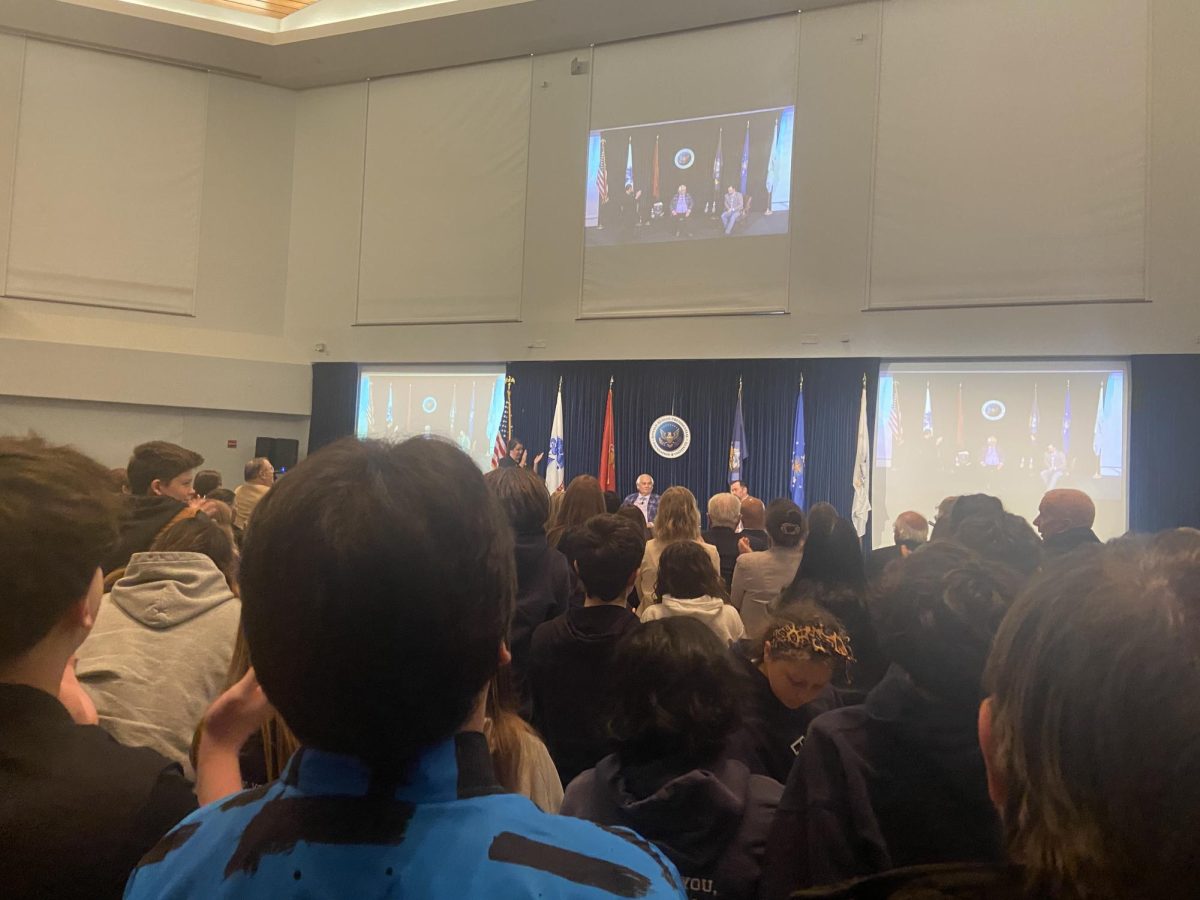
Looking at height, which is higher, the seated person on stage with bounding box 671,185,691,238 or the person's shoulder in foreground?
the seated person on stage with bounding box 671,185,691,238

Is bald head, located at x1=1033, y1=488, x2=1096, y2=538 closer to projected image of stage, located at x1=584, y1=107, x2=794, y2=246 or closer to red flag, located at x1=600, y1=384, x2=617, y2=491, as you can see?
projected image of stage, located at x1=584, y1=107, x2=794, y2=246

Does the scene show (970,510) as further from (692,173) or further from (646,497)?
(692,173)

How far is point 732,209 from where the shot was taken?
31.7 ft

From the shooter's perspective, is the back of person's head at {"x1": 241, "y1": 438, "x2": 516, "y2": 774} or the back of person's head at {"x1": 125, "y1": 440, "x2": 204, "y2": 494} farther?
the back of person's head at {"x1": 125, "y1": 440, "x2": 204, "y2": 494}

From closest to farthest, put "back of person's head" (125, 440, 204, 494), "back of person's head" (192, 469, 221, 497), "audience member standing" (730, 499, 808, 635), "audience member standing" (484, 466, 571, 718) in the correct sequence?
A: "audience member standing" (484, 466, 571, 718), "back of person's head" (125, 440, 204, 494), "audience member standing" (730, 499, 808, 635), "back of person's head" (192, 469, 221, 497)

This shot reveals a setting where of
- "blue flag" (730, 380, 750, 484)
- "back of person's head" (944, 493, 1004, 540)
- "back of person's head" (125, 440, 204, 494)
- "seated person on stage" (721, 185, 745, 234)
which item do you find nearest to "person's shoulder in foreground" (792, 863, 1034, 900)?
"back of person's head" (944, 493, 1004, 540)

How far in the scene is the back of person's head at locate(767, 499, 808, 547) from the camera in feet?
13.5

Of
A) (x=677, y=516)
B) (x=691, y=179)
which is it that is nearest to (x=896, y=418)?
(x=691, y=179)

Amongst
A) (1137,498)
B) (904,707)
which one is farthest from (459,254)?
(904,707)

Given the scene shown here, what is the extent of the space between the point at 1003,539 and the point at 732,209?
24.2ft

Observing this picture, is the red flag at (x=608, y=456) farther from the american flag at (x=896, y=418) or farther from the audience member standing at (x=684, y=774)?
the audience member standing at (x=684, y=774)

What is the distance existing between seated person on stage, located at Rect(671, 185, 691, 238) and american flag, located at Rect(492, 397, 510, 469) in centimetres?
301

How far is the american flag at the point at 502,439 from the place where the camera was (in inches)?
400

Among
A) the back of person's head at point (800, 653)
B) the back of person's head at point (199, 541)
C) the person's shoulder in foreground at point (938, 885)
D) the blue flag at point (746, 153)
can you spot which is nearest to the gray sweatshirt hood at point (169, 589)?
the back of person's head at point (199, 541)
